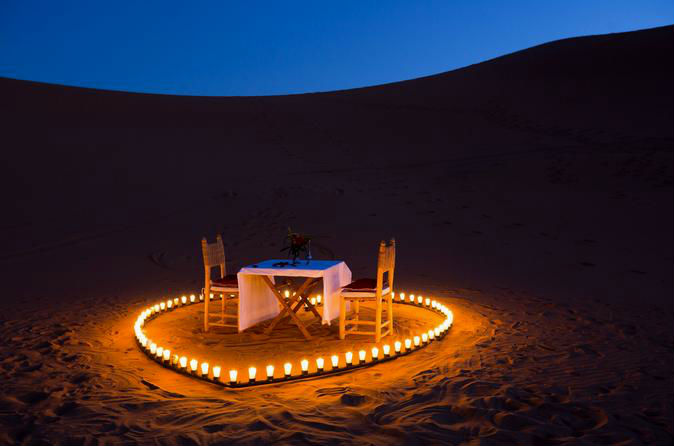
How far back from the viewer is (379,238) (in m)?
12.8

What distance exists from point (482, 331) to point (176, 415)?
3.46m

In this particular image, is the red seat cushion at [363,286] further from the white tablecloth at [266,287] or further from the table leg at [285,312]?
the table leg at [285,312]

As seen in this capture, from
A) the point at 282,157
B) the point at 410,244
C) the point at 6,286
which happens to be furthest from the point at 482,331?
the point at 282,157

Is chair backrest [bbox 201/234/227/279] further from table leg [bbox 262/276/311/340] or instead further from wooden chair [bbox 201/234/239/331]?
table leg [bbox 262/276/311/340]

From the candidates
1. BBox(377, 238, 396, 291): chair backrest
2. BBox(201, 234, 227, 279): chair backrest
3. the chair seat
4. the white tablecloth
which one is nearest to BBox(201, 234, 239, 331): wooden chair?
BBox(201, 234, 227, 279): chair backrest

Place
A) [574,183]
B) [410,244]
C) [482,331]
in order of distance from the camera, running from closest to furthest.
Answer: [482,331]
[410,244]
[574,183]

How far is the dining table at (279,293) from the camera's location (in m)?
5.75

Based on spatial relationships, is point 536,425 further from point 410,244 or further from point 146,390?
point 410,244

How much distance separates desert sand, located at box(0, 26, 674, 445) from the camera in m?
3.88

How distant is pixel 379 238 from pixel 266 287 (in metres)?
6.56

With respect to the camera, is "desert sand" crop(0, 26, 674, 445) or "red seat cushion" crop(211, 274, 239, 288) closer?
"desert sand" crop(0, 26, 674, 445)

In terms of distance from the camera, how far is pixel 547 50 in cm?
3759

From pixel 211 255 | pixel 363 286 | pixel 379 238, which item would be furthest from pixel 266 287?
pixel 379 238

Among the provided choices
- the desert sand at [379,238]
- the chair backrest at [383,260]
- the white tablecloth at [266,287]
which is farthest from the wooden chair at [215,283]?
the chair backrest at [383,260]
